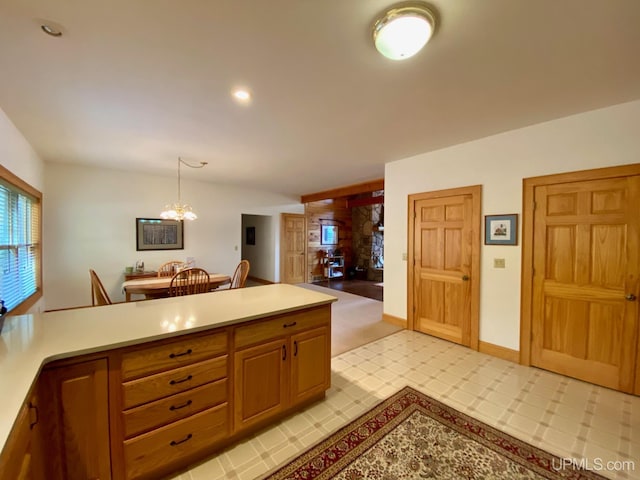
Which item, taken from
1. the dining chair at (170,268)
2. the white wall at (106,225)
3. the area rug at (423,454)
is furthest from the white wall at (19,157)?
the area rug at (423,454)

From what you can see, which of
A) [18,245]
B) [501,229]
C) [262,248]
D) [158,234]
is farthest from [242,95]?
[262,248]

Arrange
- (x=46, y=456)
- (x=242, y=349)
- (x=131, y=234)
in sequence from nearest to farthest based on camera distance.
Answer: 1. (x=46, y=456)
2. (x=242, y=349)
3. (x=131, y=234)

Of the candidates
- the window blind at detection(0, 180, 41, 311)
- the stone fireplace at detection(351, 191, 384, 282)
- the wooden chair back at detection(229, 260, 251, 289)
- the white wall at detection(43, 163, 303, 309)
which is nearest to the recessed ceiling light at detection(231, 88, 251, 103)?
the window blind at detection(0, 180, 41, 311)

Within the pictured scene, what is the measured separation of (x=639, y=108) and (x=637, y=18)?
1.35m

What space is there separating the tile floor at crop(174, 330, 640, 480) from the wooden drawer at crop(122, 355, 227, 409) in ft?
1.76

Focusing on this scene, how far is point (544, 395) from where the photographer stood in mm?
2322

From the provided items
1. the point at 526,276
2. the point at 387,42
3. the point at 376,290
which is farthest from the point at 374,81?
the point at 376,290

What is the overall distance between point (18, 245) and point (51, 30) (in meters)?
2.71

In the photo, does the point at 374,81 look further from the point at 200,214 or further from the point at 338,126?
the point at 200,214

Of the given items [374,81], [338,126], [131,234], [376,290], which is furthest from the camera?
[376,290]

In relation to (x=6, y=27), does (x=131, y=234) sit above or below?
below

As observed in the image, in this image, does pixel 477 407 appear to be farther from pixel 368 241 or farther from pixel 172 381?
pixel 368 241

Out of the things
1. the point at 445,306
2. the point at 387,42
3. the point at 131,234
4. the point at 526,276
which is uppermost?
the point at 387,42

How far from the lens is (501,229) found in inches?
119
